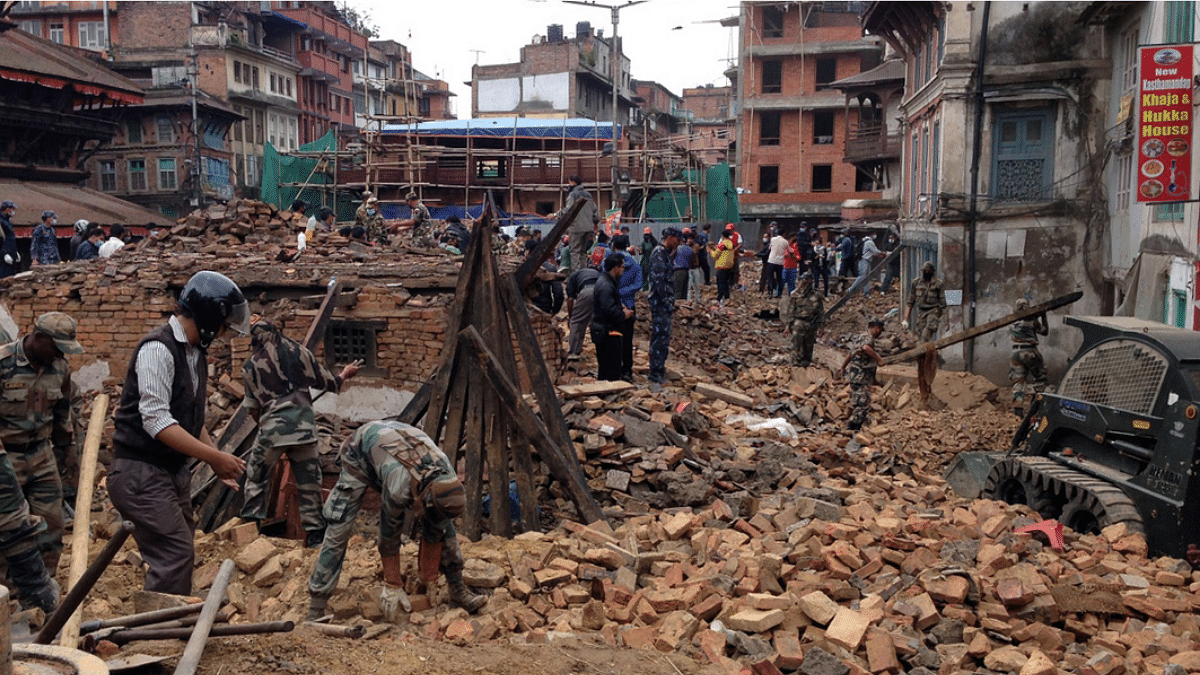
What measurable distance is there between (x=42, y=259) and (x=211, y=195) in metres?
29.8

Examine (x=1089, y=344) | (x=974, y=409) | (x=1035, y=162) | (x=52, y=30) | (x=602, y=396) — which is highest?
(x=52, y=30)

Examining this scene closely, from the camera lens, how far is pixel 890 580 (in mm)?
6934

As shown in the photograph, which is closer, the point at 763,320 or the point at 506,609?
the point at 506,609

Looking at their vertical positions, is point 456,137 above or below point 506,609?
above

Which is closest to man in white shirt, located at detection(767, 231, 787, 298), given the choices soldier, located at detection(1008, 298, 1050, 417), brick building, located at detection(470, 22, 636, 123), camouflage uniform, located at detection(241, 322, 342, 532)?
soldier, located at detection(1008, 298, 1050, 417)

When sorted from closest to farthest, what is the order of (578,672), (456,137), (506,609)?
(578,672) < (506,609) < (456,137)

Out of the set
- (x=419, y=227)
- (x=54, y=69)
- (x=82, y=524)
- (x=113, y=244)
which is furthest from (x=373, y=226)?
(x=54, y=69)

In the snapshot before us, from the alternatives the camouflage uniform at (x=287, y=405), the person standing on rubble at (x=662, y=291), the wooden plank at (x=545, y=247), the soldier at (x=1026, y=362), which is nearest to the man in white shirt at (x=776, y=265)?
the soldier at (x=1026, y=362)

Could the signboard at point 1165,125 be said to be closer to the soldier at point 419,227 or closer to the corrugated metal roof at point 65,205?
the soldier at point 419,227

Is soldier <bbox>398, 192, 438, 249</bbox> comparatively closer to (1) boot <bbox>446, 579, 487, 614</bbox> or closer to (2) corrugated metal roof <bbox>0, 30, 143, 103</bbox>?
(1) boot <bbox>446, 579, 487, 614</bbox>

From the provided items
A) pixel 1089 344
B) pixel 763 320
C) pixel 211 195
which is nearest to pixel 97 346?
pixel 1089 344

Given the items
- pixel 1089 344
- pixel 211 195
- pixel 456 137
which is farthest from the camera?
pixel 211 195

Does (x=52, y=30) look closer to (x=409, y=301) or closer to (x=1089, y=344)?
(x=409, y=301)

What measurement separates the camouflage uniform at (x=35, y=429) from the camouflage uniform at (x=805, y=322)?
12658mm
